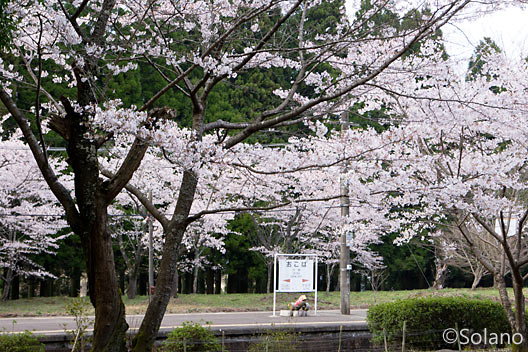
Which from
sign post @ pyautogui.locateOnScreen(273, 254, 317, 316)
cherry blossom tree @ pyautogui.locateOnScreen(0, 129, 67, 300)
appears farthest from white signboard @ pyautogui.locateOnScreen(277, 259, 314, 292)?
cherry blossom tree @ pyautogui.locateOnScreen(0, 129, 67, 300)

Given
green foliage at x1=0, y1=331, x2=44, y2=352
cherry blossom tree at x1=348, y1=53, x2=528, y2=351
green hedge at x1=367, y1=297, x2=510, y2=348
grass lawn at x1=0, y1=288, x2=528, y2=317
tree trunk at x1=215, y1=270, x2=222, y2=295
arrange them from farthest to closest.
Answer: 1. tree trunk at x1=215, y1=270, x2=222, y2=295
2. grass lawn at x1=0, y1=288, x2=528, y2=317
3. green hedge at x1=367, y1=297, x2=510, y2=348
4. cherry blossom tree at x1=348, y1=53, x2=528, y2=351
5. green foliage at x1=0, y1=331, x2=44, y2=352

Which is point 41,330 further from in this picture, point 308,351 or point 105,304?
point 105,304

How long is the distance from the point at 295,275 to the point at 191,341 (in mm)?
8088

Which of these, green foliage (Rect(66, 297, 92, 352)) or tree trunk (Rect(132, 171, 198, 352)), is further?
green foliage (Rect(66, 297, 92, 352))

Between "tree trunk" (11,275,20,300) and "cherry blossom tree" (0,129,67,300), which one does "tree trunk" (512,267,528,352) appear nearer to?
"cherry blossom tree" (0,129,67,300)

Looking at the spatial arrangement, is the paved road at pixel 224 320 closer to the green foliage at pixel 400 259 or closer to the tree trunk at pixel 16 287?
the tree trunk at pixel 16 287

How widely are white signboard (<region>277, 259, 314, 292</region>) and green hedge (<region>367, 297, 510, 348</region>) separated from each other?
19.1ft

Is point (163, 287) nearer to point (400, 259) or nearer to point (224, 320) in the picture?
point (224, 320)

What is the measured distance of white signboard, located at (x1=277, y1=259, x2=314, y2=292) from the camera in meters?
15.1

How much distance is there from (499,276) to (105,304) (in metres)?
5.57

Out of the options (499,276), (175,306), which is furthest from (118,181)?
(175,306)

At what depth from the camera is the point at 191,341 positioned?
24.4 ft

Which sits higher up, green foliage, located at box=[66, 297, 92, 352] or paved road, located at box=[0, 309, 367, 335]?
green foliage, located at box=[66, 297, 92, 352]

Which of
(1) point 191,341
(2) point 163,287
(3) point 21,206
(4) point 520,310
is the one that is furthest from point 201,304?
(2) point 163,287
